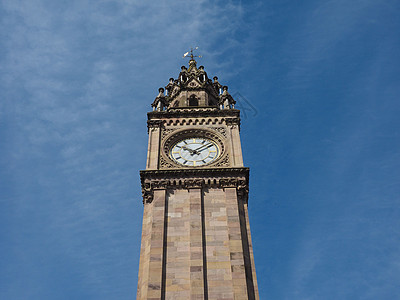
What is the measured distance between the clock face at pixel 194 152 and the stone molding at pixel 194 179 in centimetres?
192

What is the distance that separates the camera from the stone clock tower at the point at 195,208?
3484 centimetres

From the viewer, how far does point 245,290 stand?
112ft

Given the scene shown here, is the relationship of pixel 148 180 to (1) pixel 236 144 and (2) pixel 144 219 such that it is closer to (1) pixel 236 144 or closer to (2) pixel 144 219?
(2) pixel 144 219

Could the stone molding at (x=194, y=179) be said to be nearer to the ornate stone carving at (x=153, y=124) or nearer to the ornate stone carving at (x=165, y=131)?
the ornate stone carving at (x=165, y=131)

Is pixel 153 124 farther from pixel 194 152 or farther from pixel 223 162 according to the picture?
pixel 223 162

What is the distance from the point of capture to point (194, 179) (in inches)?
1631

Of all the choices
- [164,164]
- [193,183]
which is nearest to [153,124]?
[164,164]

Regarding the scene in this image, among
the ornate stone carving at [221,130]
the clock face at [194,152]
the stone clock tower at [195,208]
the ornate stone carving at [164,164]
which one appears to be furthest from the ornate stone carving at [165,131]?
the ornate stone carving at [221,130]

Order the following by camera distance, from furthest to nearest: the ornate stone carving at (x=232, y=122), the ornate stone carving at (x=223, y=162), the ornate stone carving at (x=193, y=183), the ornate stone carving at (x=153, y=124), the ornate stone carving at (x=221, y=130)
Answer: the ornate stone carving at (x=153, y=124)
the ornate stone carving at (x=232, y=122)
the ornate stone carving at (x=221, y=130)
the ornate stone carving at (x=223, y=162)
the ornate stone carving at (x=193, y=183)

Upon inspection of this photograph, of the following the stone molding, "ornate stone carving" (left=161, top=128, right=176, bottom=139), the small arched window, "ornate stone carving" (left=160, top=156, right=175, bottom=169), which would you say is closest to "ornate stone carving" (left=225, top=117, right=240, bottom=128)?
"ornate stone carving" (left=161, top=128, right=176, bottom=139)

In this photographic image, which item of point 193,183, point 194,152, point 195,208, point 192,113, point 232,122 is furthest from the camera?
point 192,113

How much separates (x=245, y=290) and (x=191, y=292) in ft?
10.8

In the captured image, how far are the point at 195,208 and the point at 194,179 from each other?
109 inches

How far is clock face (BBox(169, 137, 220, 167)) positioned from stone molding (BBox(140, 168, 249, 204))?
192 centimetres
